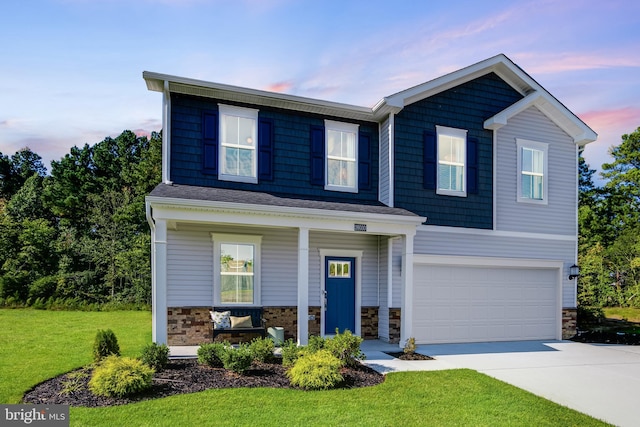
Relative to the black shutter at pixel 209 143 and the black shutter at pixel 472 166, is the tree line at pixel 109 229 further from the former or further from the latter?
the black shutter at pixel 209 143

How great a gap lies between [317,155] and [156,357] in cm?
593

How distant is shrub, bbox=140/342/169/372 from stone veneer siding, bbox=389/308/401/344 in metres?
5.47

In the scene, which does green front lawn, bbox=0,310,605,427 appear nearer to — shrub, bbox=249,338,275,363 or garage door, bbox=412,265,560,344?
shrub, bbox=249,338,275,363

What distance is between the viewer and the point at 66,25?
8555 millimetres

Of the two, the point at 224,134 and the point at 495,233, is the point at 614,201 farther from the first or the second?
the point at 224,134

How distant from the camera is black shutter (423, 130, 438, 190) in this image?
1117cm

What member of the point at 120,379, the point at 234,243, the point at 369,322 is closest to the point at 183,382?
the point at 120,379

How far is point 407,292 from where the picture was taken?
9.91 metres

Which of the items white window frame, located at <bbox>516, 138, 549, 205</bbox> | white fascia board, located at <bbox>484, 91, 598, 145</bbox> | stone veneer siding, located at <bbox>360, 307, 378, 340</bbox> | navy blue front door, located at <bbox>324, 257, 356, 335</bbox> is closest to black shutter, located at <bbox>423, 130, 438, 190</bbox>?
white fascia board, located at <bbox>484, 91, 598, 145</bbox>

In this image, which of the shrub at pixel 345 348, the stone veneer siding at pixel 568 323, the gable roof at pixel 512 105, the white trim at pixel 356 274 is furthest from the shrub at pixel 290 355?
the stone veneer siding at pixel 568 323

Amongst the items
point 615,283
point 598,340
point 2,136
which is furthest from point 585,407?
point 2,136

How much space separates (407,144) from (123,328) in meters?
9.48

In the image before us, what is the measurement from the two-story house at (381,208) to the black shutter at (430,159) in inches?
1.1

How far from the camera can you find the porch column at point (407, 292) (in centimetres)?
987
